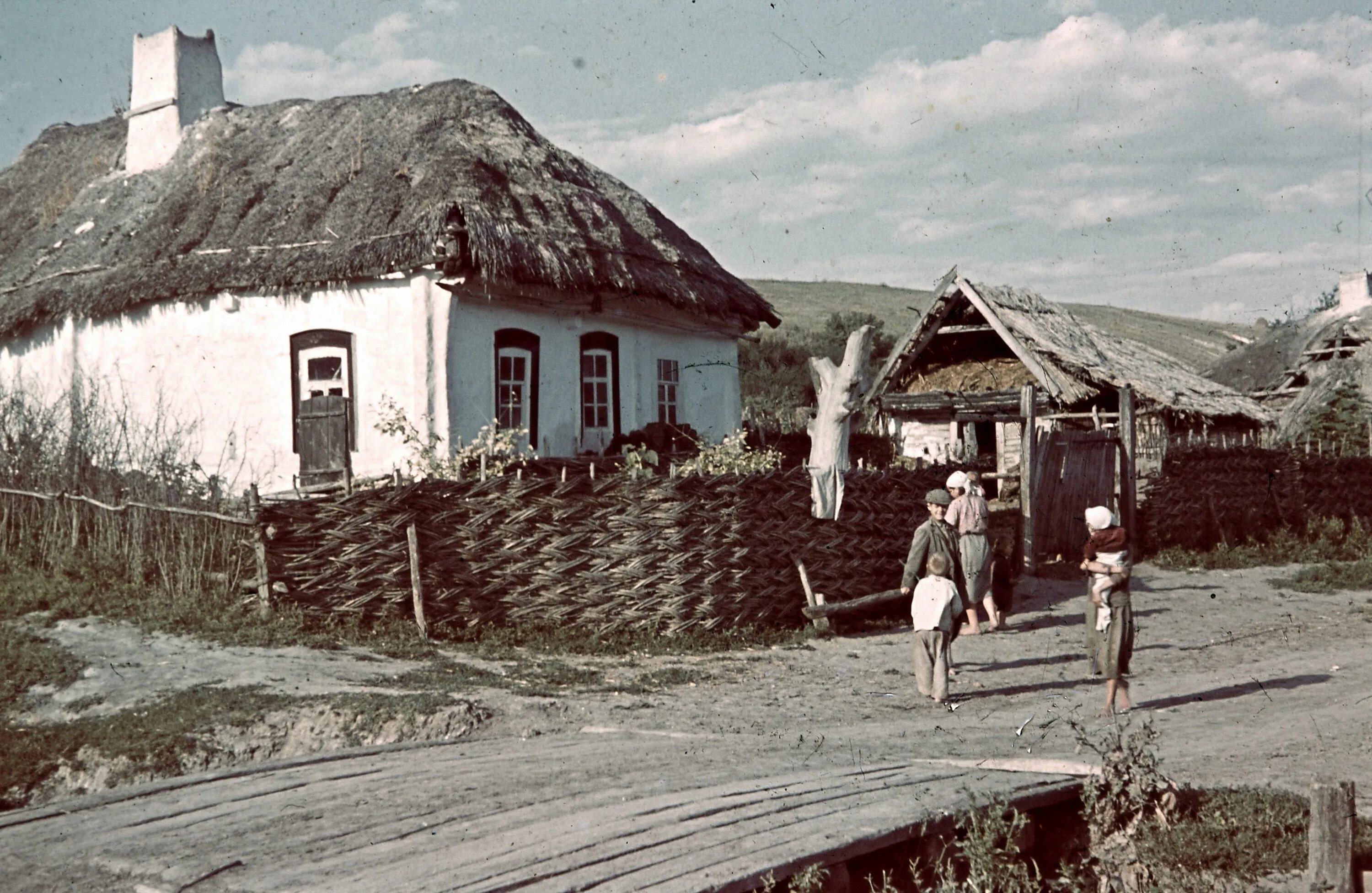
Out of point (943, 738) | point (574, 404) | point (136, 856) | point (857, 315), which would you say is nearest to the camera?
point (136, 856)

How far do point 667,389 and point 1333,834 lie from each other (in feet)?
47.0

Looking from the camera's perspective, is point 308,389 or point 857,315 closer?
point 308,389

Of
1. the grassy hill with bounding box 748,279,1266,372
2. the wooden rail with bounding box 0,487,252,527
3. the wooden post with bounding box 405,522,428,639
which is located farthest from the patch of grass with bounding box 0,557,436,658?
the grassy hill with bounding box 748,279,1266,372

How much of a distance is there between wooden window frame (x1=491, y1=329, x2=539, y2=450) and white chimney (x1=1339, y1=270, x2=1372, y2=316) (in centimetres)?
2655

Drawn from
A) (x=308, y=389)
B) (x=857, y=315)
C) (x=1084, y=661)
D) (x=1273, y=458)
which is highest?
(x=857, y=315)

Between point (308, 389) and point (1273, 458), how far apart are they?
14978mm

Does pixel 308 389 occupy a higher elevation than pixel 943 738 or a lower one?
higher

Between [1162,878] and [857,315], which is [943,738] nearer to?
[1162,878]

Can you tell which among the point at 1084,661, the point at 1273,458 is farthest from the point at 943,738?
the point at 1273,458

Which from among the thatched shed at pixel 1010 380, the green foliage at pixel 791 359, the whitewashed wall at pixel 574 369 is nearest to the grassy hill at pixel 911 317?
the green foliage at pixel 791 359

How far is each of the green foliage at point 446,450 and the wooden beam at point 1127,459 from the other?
8.46 meters

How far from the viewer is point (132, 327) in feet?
54.6

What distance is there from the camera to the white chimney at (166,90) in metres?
19.3

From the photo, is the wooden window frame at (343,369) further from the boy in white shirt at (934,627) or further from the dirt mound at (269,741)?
the boy in white shirt at (934,627)
